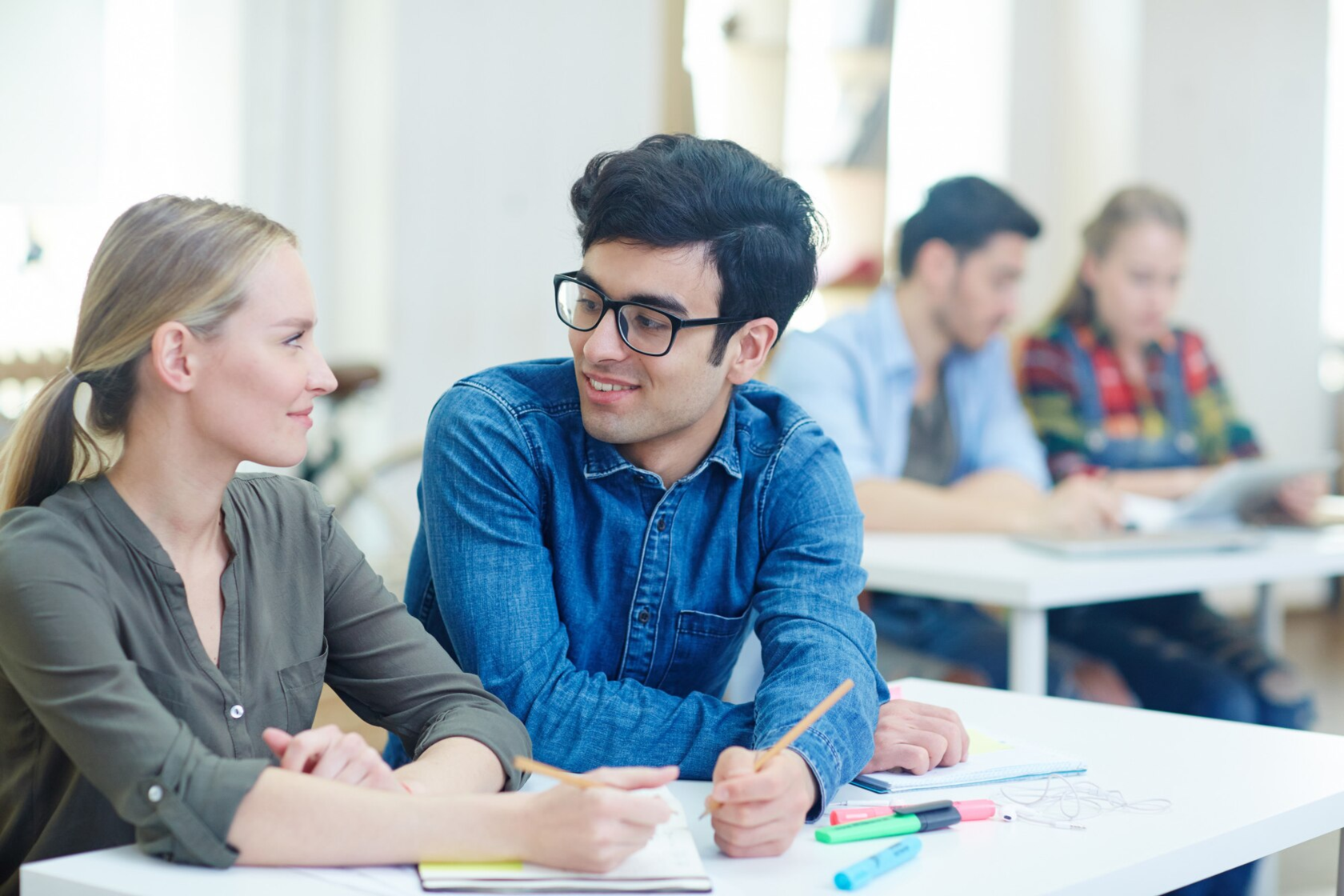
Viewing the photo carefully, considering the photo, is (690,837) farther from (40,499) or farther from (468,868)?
(40,499)

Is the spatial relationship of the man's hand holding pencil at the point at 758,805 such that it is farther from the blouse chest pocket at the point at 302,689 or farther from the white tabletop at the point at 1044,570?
the white tabletop at the point at 1044,570

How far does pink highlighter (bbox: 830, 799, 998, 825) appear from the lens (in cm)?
109

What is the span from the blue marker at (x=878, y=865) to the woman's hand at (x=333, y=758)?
1.08 ft

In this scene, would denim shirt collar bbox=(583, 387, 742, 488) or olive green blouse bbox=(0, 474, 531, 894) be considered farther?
denim shirt collar bbox=(583, 387, 742, 488)

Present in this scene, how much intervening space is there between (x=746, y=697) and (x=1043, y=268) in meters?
3.66

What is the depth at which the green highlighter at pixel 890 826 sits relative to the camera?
3.43ft

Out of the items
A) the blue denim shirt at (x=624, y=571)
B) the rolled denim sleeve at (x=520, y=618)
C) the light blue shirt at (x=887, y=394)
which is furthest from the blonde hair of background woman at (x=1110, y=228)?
the rolled denim sleeve at (x=520, y=618)

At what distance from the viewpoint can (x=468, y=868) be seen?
0.92 metres

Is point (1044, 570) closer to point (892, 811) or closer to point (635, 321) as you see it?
point (635, 321)

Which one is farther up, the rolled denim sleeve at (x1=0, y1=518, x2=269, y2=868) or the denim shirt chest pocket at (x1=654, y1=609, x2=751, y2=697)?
the rolled denim sleeve at (x1=0, y1=518, x2=269, y2=868)

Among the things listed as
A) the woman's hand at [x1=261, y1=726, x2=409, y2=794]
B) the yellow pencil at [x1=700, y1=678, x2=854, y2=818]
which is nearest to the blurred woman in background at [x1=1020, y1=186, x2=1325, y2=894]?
the yellow pencil at [x1=700, y1=678, x2=854, y2=818]

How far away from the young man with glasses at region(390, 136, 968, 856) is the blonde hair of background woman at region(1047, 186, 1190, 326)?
2.13 meters

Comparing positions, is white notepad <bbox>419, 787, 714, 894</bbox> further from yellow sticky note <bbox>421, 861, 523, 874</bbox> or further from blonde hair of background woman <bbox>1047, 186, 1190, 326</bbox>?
blonde hair of background woman <bbox>1047, 186, 1190, 326</bbox>

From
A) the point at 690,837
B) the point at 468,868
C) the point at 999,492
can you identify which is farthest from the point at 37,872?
the point at 999,492
